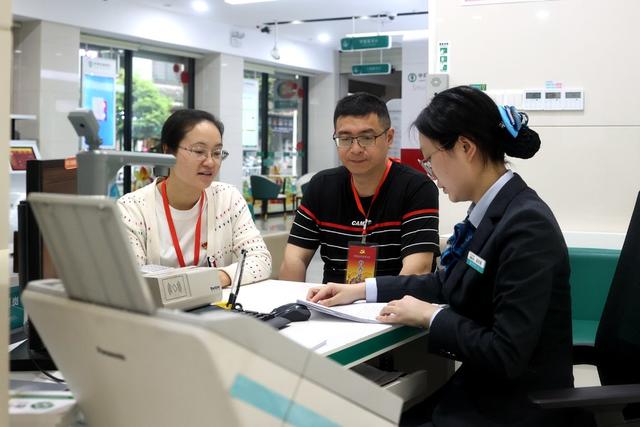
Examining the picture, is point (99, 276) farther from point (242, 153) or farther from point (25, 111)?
point (242, 153)

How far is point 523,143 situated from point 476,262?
336 millimetres

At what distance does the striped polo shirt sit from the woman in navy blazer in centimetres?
73

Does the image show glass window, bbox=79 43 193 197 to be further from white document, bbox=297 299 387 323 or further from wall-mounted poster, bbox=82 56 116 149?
white document, bbox=297 299 387 323

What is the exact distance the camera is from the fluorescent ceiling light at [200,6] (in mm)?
9914

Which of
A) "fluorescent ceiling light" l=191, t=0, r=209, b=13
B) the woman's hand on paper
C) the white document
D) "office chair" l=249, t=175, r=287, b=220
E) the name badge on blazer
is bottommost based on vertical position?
"office chair" l=249, t=175, r=287, b=220

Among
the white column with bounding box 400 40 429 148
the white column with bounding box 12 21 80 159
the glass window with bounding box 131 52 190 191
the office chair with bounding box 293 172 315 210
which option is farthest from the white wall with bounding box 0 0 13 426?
the office chair with bounding box 293 172 315 210

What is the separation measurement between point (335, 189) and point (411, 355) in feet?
2.42

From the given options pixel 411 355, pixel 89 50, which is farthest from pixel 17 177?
pixel 411 355

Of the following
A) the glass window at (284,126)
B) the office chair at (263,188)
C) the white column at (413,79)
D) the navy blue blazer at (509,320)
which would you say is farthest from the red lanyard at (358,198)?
the glass window at (284,126)

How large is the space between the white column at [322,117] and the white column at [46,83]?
6302mm

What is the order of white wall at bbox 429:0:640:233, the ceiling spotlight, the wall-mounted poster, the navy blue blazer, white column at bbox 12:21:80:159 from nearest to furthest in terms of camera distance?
Result: 1. the navy blue blazer
2. white wall at bbox 429:0:640:233
3. white column at bbox 12:21:80:159
4. the wall-mounted poster
5. the ceiling spotlight

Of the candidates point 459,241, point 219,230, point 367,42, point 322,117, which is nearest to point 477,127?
point 459,241

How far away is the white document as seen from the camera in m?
1.95

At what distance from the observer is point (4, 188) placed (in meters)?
1.07
